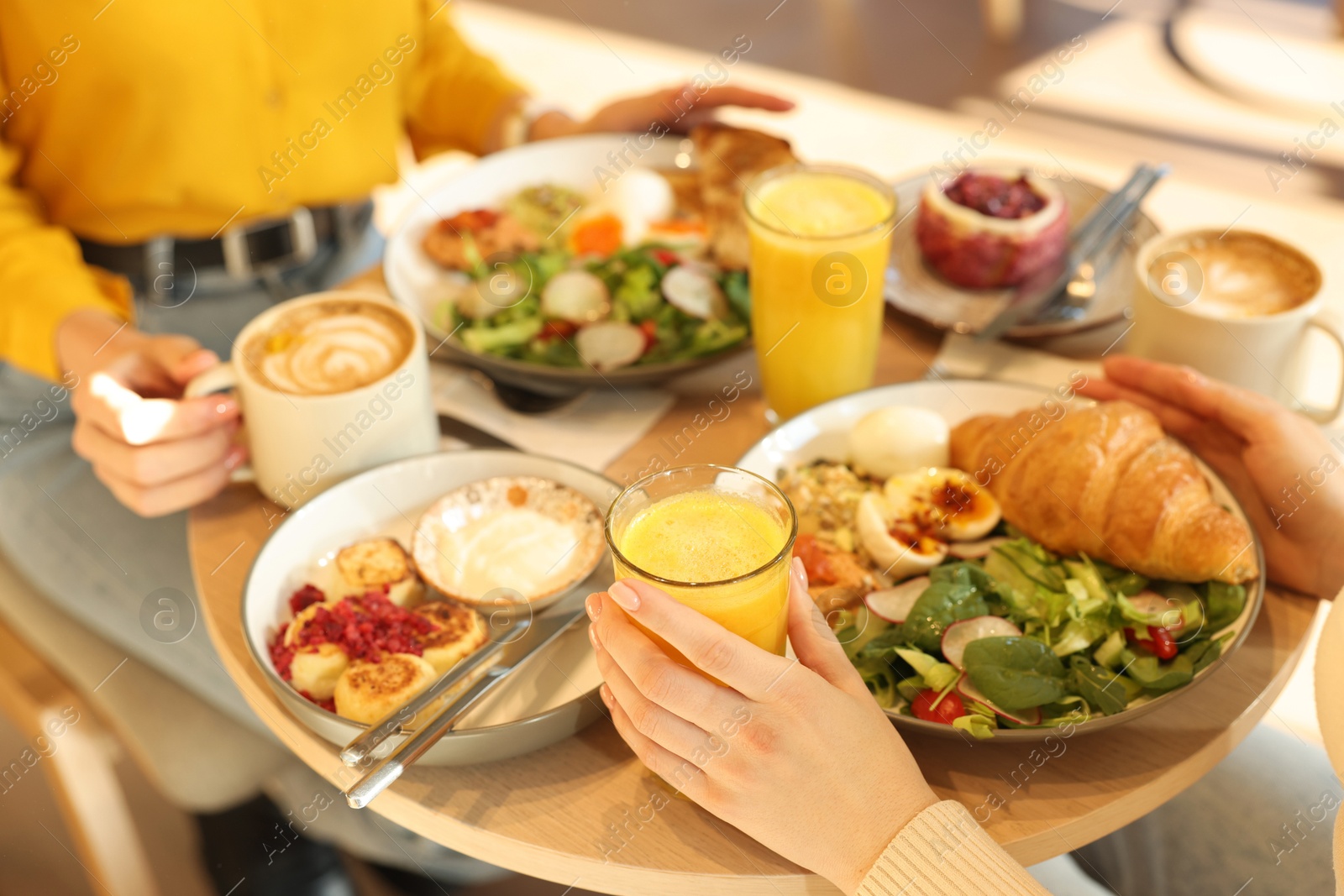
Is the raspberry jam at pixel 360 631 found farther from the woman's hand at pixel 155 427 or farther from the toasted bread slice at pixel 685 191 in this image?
the toasted bread slice at pixel 685 191

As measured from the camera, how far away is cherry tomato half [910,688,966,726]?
981mm

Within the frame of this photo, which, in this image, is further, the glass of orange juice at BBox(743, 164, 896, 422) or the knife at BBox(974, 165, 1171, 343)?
the knife at BBox(974, 165, 1171, 343)

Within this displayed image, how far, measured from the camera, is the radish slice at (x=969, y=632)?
1010mm

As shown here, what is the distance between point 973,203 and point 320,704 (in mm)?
1145

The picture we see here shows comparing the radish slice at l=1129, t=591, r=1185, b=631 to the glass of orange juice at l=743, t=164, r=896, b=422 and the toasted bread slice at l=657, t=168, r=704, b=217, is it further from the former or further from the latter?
the toasted bread slice at l=657, t=168, r=704, b=217

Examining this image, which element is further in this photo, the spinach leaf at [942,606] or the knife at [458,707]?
the spinach leaf at [942,606]

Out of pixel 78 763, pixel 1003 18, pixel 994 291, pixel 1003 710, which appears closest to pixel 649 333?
pixel 994 291

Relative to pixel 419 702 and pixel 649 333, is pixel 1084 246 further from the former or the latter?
pixel 419 702

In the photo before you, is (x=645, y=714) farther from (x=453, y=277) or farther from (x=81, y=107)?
(x=81, y=107)

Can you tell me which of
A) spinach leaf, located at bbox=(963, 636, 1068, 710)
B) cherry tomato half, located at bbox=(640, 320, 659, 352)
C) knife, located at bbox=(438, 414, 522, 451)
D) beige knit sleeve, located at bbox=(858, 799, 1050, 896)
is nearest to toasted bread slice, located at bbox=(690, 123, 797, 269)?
cherry tomato half, located at bbox=(640, 320, 659, 352)

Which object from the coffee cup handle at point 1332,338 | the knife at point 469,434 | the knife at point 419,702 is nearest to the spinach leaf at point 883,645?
the knife at point 419,702

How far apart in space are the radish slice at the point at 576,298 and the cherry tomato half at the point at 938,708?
76cm

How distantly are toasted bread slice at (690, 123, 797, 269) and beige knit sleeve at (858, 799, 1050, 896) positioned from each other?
3.21 ft

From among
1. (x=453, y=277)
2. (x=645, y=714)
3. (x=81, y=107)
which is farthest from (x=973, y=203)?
(x=81, y=107)
